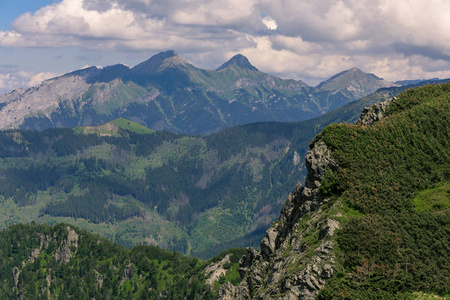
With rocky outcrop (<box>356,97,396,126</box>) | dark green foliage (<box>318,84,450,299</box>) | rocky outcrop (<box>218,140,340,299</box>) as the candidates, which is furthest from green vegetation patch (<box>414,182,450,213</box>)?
rocky outcrop (<box>356,97,396,126</box>)

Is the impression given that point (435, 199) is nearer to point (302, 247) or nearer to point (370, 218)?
A: point (370, 218)

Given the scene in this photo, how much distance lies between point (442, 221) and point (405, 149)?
57.7ft

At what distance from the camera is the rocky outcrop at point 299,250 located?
196 feet

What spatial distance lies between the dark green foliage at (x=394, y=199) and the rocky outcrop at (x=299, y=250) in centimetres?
187

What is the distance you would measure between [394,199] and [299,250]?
49.9 ft

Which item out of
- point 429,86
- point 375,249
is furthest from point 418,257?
point 429,86

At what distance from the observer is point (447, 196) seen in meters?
67.7

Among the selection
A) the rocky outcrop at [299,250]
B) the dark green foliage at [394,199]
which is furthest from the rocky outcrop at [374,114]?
the rocky outcrop at [299,250]

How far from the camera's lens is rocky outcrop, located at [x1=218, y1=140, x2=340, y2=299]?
59.7 m

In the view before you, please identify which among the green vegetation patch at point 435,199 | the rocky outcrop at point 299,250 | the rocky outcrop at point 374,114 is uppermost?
the rocky outcrop at point 374,114

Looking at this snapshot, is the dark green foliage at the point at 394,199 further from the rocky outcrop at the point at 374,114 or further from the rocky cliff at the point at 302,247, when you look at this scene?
the rocky cliff at the point at 302,247

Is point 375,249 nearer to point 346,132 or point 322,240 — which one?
point 322,240

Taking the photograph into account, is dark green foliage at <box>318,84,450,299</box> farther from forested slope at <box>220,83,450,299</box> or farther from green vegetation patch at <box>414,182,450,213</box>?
green vegetation patch at <box>414,182,450,213</box>

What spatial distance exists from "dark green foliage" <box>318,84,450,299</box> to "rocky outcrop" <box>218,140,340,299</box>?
6.15 ft
